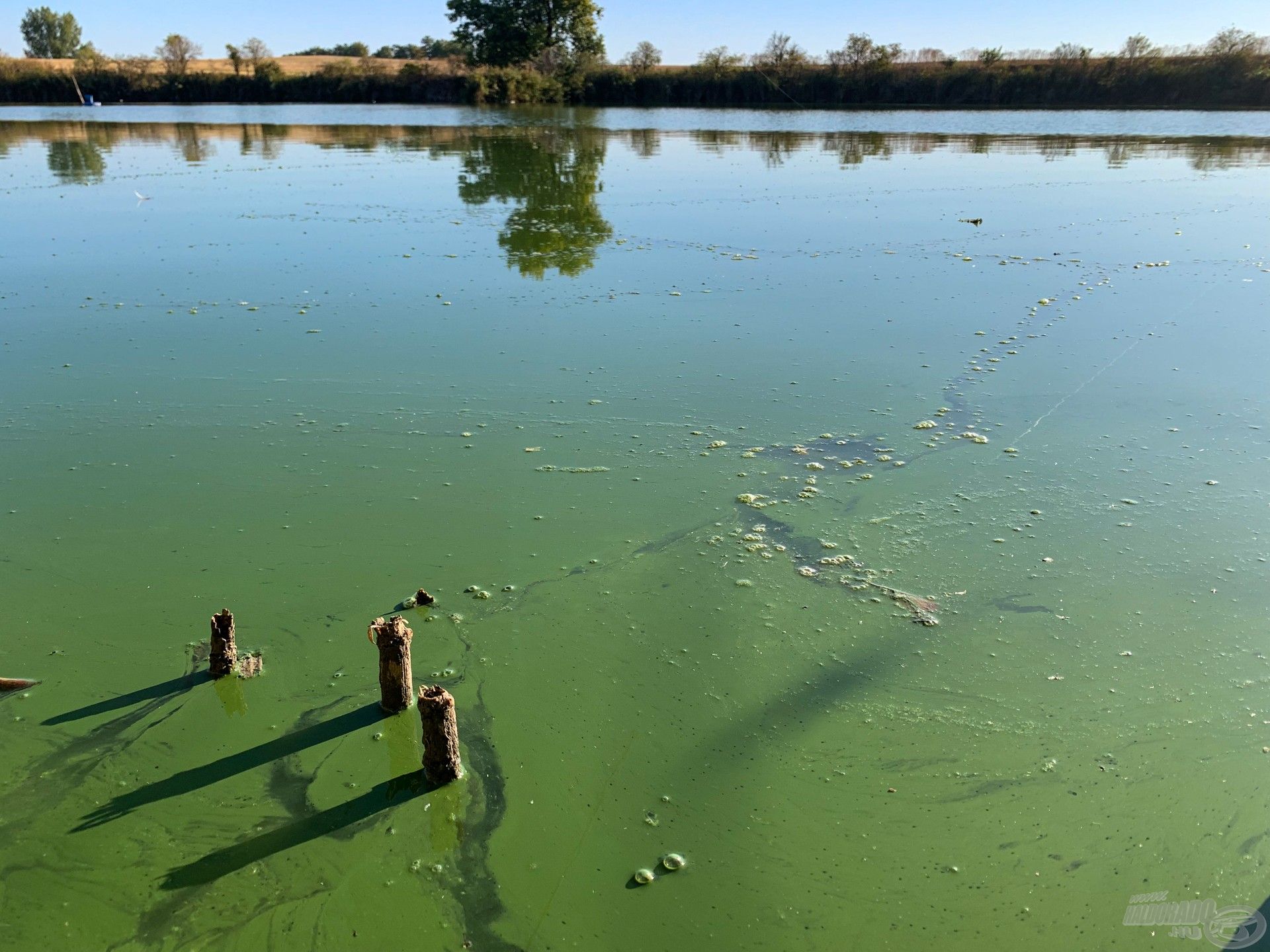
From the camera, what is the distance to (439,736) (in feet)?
7.91

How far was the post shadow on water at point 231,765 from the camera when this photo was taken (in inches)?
93.6

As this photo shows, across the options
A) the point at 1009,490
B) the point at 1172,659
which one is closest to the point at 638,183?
the point at 1009,490

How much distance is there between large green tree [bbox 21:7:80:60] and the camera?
53.2m

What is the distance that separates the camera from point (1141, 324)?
6430 mm

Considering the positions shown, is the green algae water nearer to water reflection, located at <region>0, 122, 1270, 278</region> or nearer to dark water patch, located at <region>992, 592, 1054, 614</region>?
dark water patch, located at <region>992, 592, 1054, 614</region>

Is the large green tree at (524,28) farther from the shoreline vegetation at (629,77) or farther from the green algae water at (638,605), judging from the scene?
the green algae water at (638,605)

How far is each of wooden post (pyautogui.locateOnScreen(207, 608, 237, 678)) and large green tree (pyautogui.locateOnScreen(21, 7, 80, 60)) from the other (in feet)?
212

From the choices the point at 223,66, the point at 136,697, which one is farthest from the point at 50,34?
the point at 136,697

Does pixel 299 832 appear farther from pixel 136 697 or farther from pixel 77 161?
pixel 77 161

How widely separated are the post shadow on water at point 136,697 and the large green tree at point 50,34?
64.6 metres

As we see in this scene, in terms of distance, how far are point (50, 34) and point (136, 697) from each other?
6639 cm

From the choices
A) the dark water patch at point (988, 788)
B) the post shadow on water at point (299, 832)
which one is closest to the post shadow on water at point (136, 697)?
the post shadow on water at point (299, 832)

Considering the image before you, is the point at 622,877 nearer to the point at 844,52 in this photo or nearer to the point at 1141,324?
the point at 1141,324


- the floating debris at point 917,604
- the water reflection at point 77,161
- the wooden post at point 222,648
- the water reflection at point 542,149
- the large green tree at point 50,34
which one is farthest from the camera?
the large green tree at point 50,34
